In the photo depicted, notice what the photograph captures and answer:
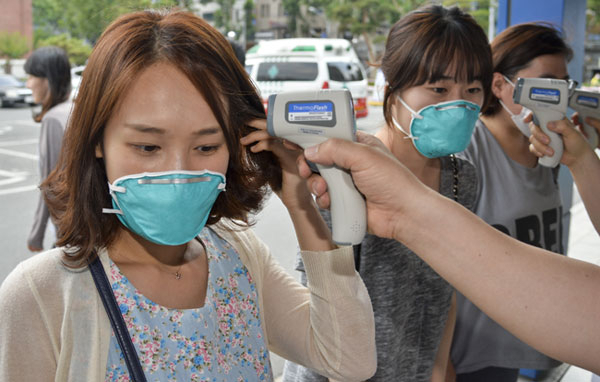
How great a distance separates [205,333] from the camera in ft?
3.93

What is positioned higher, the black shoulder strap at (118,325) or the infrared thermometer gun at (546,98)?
the infrared thermometer gun at (546,98)

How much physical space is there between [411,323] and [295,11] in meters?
42.7

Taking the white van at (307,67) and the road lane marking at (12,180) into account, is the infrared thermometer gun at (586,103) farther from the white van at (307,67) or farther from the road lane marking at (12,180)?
the white van at (307,67)

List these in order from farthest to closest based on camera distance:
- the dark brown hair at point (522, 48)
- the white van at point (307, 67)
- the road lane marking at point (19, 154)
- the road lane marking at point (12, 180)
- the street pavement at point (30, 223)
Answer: the white van at point (307, 67), the road lane marking at point (19, 154), the road lane marking at point (12, 180), the street pavement at point (30, 223), the dark brown hair at point (522, 48)

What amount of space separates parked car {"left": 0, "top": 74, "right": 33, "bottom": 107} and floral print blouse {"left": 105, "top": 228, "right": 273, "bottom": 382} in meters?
16.8

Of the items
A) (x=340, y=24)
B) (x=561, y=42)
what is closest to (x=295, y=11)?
(x=340, y=24)

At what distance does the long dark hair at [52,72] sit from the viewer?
3.49 m

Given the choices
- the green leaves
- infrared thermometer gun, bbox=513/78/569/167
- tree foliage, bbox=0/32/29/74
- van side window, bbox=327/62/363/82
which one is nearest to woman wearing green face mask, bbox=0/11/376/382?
infrared thermometer gun, bbox=513/78/569/167

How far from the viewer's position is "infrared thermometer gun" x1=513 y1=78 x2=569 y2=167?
78.3 inches

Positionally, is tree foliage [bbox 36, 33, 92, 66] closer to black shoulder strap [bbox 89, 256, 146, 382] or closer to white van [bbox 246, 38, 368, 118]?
white van [bbox 246, 38, 368, 118]

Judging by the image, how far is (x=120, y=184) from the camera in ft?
3.94

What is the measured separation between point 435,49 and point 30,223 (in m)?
5.41

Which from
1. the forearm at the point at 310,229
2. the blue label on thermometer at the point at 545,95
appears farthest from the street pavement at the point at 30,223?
the forearm at the point at 310,229

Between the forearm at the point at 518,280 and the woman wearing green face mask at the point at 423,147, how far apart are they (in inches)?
22.6
